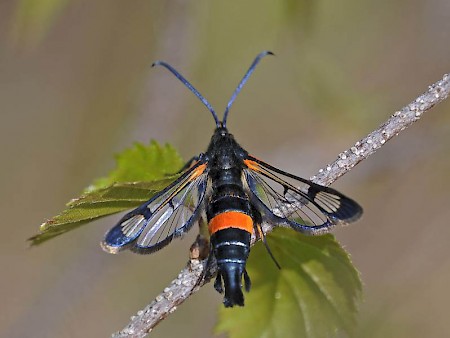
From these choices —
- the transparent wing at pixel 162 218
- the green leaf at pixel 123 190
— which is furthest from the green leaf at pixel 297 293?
the green leaf at pixel 123 190

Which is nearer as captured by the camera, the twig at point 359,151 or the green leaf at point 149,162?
the twig at point 359,151

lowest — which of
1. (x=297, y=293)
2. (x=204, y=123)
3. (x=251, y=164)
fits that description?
(x=297, y=293)

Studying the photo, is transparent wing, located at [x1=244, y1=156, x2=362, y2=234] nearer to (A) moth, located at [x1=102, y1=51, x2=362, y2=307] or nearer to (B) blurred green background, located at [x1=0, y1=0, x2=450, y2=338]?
(A) moth, located at [x1=102, y1=51, x2=362, y2=307]

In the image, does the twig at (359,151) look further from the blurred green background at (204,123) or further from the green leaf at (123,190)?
the blurred green background at (204,123)

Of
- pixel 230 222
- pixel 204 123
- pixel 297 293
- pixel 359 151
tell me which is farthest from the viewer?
pixel 204 123

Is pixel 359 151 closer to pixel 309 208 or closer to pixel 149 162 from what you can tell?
pixel 309 208

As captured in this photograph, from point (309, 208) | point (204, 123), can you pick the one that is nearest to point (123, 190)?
point (309, 208)
